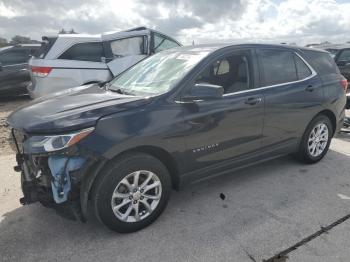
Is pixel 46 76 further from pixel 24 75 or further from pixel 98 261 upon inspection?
pixel 98 261

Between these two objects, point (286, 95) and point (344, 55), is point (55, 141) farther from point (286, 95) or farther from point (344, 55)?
point (344, 55)

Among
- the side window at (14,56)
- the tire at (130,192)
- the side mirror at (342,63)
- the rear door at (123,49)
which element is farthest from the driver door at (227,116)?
the side mirror at (342,63)

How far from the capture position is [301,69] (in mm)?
4535

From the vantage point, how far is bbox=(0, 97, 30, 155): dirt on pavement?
229 inches

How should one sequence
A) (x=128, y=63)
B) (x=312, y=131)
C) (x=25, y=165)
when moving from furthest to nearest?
(x=128, y=63) → (x=312, y=131) → (x=25, y=165)

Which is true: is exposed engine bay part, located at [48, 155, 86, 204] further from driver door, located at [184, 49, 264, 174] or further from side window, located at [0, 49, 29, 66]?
side window, located at [0, 49, 29, 66]

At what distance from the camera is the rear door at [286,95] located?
4.06m

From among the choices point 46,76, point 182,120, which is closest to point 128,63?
point 46,76

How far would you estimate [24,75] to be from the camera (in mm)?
10195

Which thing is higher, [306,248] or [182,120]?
[182,120]

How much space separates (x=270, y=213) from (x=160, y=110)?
1.55m

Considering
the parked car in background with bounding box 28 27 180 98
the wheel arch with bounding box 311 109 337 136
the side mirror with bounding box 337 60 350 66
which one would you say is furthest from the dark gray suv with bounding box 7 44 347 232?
the side mirror with bounding box 337 60 350 66

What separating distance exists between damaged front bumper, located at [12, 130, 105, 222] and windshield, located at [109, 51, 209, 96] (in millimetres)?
960

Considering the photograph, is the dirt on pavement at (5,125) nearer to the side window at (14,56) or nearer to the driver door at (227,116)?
the side window at (14,56)
